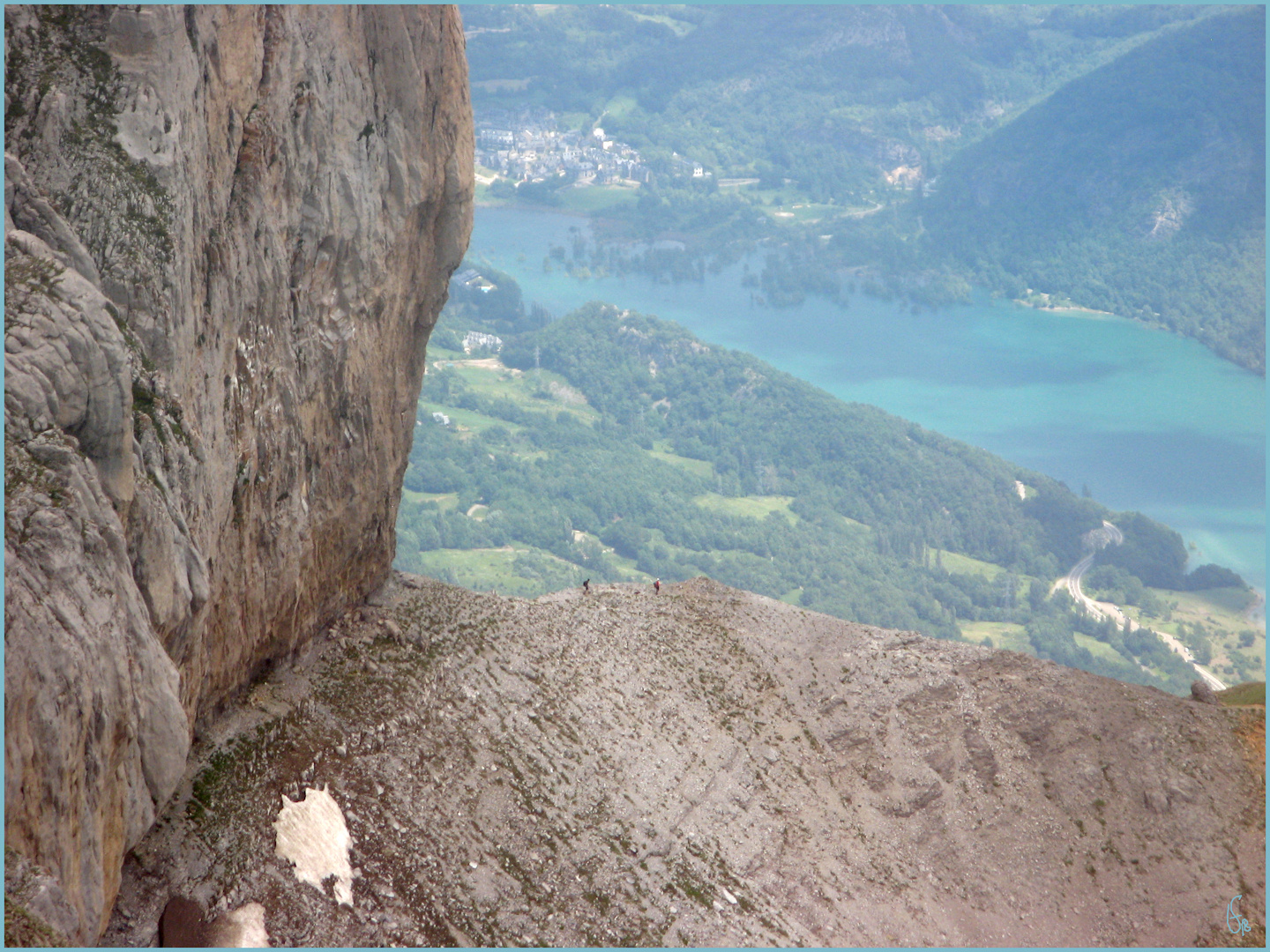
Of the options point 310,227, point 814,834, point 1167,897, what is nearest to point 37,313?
point 310,227

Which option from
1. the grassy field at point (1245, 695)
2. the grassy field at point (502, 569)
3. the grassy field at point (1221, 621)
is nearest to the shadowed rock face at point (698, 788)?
the grassy field at point (1245, 695)

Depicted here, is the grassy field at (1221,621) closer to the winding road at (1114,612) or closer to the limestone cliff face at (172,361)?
the winding road at (1114,612)

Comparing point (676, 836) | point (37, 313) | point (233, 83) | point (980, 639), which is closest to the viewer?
point (37, 313)

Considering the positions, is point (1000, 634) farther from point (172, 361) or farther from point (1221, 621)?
point (172, 361)

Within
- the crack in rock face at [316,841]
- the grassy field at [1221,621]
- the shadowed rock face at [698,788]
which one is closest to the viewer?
the crack in rock face at [316,841]

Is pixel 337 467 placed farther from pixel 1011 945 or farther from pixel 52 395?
pixel 1011 945

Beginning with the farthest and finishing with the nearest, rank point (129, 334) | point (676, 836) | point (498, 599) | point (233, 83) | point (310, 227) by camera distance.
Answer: point (498, 599)
point (676, 836)
point (310, 227)
point (233, 83)
point (129, 334)
